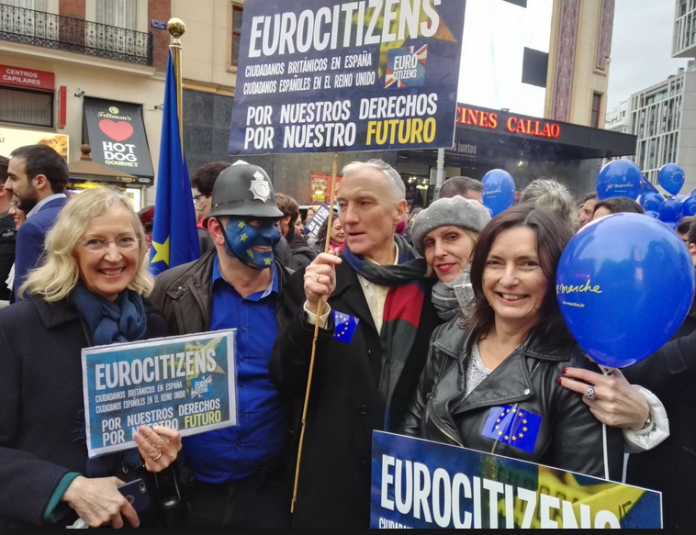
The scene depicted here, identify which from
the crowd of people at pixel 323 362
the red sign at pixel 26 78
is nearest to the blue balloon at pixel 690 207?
the crowd of people at pixel 323 362

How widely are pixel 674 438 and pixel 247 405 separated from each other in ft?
5.58

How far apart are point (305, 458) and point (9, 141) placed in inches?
618

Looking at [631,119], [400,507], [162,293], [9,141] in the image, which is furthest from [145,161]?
[631,119]

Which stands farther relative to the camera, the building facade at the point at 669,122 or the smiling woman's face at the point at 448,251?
the building facade at the point at 669,122

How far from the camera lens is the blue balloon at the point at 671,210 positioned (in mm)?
8641

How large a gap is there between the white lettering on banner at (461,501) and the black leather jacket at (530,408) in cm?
11

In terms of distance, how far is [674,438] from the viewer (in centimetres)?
220

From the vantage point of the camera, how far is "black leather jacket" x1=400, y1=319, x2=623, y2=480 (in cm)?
154

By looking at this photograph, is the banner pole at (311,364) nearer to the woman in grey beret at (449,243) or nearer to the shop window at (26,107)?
the woman in grey beret at (449,243)

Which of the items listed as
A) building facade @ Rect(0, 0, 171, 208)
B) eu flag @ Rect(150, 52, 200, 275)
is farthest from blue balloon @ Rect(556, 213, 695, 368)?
building facade @ Rect(0, 0, 171, 208)

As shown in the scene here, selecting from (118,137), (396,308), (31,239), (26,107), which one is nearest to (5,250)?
(31,239)

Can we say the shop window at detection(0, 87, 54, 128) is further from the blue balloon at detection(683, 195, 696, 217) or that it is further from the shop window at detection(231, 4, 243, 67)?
the blue balloon at detection(683, 195, 696, 217)

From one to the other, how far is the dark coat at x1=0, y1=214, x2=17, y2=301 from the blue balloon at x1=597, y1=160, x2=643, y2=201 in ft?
21.1

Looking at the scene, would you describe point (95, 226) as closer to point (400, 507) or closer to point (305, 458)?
point (305, 458)
